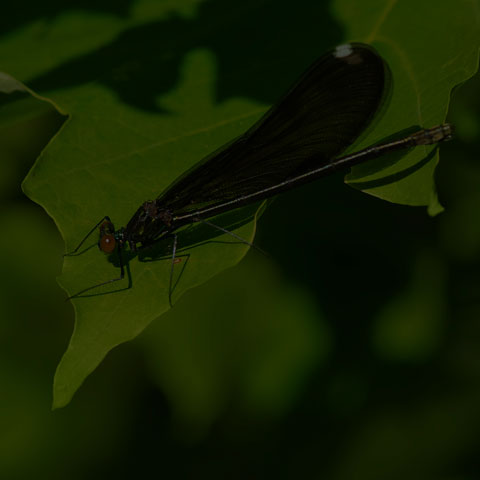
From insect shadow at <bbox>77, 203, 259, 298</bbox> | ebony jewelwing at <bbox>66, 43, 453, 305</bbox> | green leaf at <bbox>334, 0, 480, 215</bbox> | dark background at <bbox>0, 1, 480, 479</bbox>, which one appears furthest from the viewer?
dark background at <bbox>0, 1, 480, 479</bbox>

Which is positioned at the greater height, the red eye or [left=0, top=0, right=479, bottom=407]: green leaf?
[left=0, top=0, right=479, bottom=407]: green leaf

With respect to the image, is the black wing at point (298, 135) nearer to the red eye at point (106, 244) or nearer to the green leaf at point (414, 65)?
the green leaf at point (414, 65)

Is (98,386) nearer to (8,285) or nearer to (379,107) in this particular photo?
(8,285)

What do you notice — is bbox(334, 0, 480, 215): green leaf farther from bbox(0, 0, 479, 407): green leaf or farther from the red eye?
the red eye

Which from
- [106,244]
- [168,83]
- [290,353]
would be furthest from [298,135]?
[290,353]

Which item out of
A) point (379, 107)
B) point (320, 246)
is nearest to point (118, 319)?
point (379, 107)

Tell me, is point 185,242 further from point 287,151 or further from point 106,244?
point 287,151

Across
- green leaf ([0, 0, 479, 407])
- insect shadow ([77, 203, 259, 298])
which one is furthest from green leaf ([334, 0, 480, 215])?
insect shadow ([77, 203, 259, 298])
